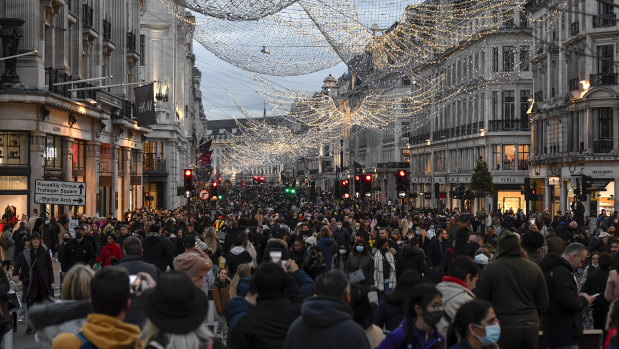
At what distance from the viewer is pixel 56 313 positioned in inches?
216

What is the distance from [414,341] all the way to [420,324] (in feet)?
0.38

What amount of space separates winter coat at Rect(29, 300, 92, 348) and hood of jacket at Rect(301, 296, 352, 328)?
133cm

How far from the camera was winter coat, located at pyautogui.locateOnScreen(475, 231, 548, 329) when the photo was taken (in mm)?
8039

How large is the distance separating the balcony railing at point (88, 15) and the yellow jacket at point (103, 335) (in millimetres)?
34999

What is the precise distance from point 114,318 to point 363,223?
66.2 feet

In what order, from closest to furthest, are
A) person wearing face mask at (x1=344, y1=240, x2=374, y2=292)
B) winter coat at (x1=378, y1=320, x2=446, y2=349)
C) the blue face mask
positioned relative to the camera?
1. the blue face mask
2. winter coat at (x1=378, y1=320, x2=446, y2=349)
3. person wearing face mask at (x1=344, y1=240, x2=374, y2=292)

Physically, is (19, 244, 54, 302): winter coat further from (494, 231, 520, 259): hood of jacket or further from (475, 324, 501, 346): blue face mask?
(475, 324, 501, 346): blue face mask

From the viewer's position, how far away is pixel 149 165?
65562 millimetres

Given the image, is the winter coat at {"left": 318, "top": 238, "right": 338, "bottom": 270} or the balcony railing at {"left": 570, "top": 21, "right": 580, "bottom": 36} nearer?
the winter coat at {"left": 318, "top": 238, "right": 338, "bottom": 270}

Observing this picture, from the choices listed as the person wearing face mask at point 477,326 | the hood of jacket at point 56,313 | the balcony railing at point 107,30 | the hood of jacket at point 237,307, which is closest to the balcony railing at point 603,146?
the balcony railing at point 107,30

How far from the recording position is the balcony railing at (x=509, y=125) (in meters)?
62.2

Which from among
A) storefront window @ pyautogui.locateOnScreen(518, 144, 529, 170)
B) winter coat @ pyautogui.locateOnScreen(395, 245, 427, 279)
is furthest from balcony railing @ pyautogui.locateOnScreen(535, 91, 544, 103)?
winter coat @ pyautogui.locateOnScreen(395, 245, 427, 279)

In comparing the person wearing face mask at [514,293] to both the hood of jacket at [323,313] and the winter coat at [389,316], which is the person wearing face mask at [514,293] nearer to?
the winter coat at [389,316]

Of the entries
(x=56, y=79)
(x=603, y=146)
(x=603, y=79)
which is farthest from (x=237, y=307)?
(x=603, y=146)
